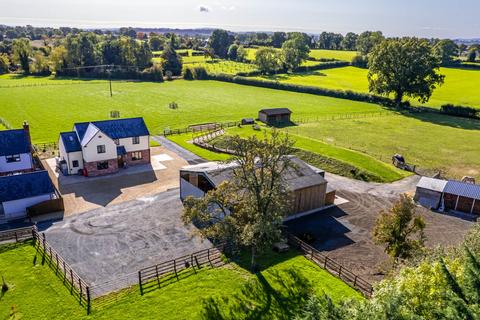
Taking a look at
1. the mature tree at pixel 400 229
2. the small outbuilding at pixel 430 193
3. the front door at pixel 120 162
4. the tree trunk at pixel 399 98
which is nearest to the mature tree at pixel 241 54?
the tree trunk at pixel 399 98

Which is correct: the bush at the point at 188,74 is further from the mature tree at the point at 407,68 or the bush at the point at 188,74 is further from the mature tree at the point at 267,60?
the mature tree at the point at 407,68

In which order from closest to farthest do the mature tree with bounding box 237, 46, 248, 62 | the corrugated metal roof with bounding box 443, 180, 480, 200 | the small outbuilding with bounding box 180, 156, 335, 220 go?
the small outbuilding with bounding box 180, 156, 335, 220
the corrugated metal roof with bounding box 443, 180, 480, 200
the mature tree with bounding box 237, 46, 248, 62

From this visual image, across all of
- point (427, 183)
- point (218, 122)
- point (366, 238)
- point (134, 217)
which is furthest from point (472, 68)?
point (134, 217)

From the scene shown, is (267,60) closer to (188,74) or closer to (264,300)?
(188,74)

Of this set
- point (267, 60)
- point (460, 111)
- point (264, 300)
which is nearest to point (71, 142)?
point (264, 300)

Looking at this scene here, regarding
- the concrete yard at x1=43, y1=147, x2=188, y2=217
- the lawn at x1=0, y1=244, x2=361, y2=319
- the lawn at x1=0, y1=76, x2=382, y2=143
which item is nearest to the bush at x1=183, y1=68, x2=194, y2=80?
the lawn at x1=0, y1=76, x2=382, y2=143

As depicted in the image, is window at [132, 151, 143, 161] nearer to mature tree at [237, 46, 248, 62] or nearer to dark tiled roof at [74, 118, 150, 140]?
dark tiled roof at [74, 118, 150, 140]
